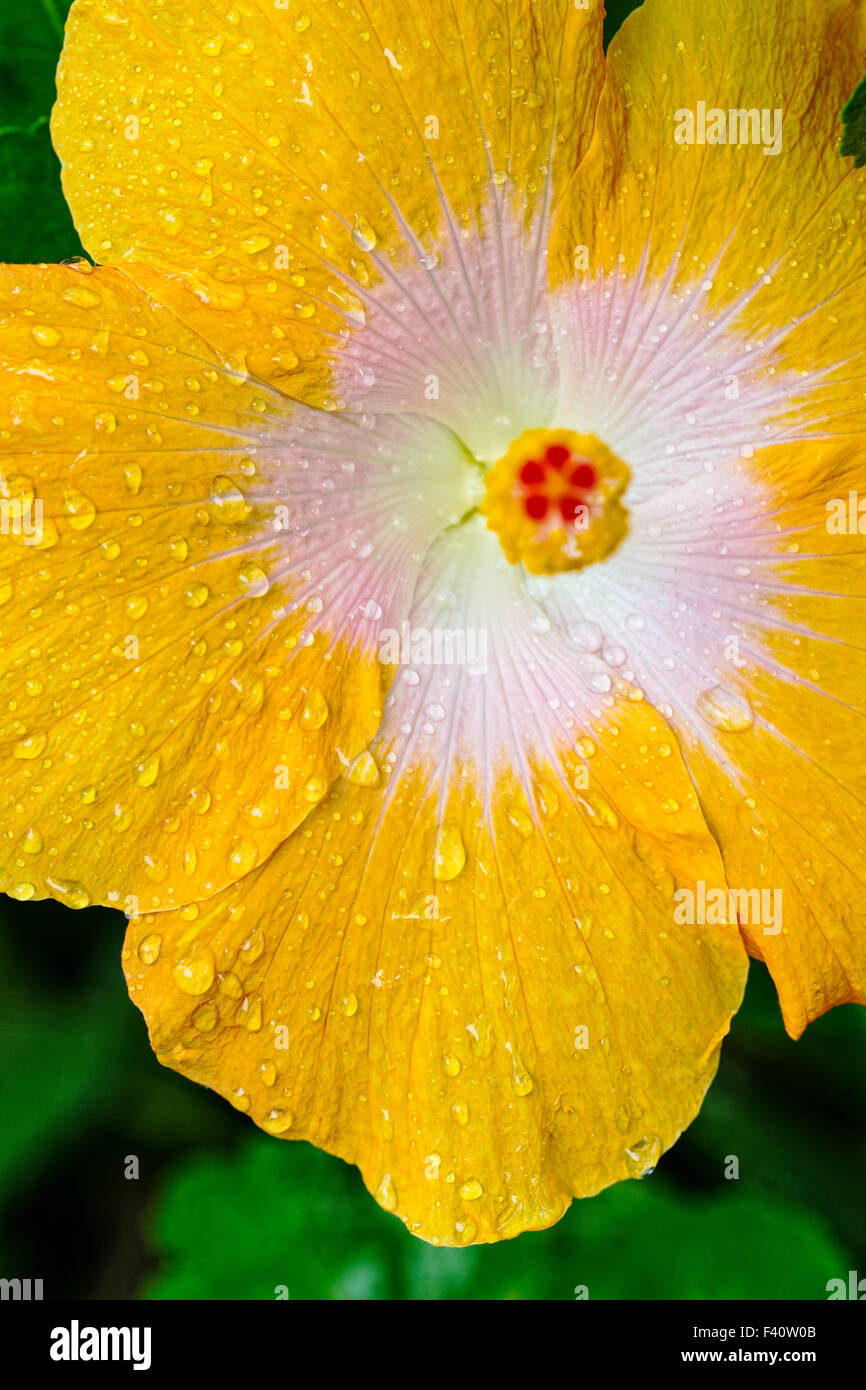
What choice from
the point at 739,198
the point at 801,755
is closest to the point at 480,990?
the point at 801,755

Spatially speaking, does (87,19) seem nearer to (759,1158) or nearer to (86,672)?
(86,672)

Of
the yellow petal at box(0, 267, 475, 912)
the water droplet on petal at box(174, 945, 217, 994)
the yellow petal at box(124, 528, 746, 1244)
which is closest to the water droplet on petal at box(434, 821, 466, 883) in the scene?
the yellow petal at box(124, 528, 746, 1244)

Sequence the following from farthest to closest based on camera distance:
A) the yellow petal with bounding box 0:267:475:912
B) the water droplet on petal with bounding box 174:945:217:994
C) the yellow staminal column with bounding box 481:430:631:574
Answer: the yellow staminal column with bounding box 481:430:631:574, the water droplet on petal with bounding box 174:945:217:994, the yellow petal with bounding box 0:267:475:912

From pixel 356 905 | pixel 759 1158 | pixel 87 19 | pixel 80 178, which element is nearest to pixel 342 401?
pixel 80 178

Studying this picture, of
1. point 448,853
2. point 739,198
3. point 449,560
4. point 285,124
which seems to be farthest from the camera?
point 449,560

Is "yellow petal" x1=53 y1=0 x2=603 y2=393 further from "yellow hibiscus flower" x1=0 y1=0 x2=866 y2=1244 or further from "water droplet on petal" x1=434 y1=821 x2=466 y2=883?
"water droplet on petal" x1=434 y1=821 x2=466 y2=883

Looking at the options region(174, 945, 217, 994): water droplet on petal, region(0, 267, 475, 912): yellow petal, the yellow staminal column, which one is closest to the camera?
region(0, 267, 475, 912): yellow petal

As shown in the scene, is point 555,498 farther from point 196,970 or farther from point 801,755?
point 196,970

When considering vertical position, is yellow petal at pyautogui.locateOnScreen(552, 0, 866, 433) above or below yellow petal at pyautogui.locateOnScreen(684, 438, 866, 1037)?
above
